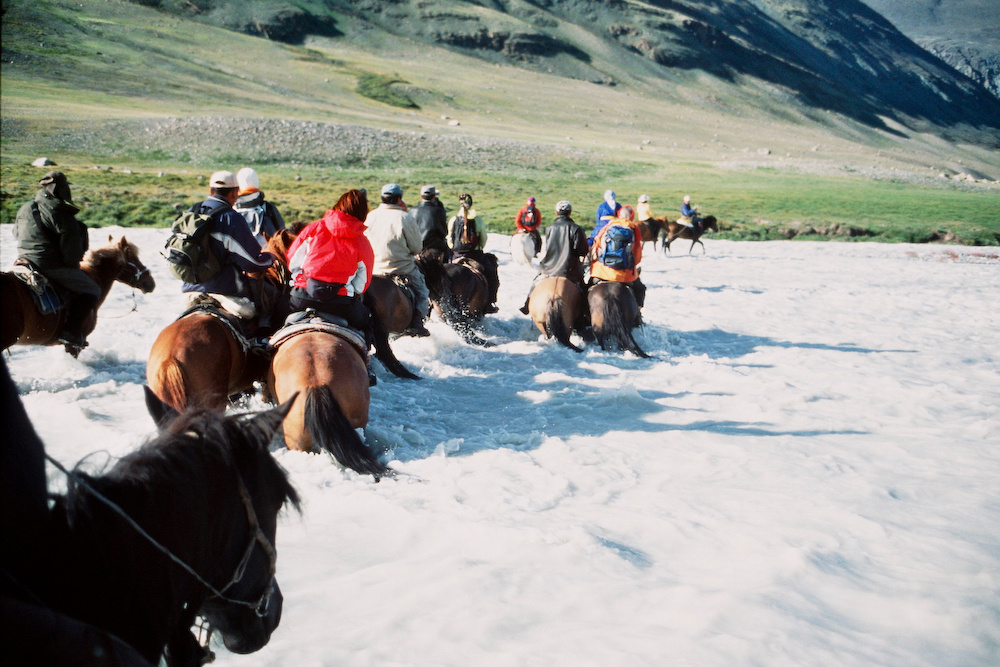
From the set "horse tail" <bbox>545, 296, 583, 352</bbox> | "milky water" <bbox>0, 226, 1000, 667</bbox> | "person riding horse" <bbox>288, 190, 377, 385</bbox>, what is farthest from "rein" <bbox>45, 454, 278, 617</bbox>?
"horse tail" <bbox>545, 296, 583, 352</bbox>

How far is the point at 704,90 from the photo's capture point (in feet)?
440

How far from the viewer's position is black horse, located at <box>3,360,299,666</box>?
1.50 meters

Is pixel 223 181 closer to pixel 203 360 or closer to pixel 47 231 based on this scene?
pixel 203 360

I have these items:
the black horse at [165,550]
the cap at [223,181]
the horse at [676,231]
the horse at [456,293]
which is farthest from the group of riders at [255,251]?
the horse at [676,231]

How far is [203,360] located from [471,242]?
5778mm

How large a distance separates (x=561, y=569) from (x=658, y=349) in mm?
6262

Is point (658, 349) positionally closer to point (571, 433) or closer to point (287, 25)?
point (571, 433)

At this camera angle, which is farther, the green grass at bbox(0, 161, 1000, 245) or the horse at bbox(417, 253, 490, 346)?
the green grass at bbox(0, 161, 1000, 245)

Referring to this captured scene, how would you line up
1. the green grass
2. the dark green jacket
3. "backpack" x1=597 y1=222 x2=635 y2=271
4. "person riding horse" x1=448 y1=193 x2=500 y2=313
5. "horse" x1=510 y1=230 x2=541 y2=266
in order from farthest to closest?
the green grass → "horse" x1=510 y1=230 x2=541 y2=266 → "person riding horse" x1=448 y1=193 x2=500 y2=313 → "backpack" x1=597 y1=222 x2=635 y2=271 → the dark green jacket

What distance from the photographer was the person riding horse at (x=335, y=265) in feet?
18.3

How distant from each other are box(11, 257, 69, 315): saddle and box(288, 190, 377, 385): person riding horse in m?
2.24

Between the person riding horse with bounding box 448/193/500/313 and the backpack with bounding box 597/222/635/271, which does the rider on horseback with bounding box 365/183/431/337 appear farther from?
the backpack with bounding box 597/222/635/271

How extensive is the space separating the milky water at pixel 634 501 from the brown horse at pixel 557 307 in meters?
0.37

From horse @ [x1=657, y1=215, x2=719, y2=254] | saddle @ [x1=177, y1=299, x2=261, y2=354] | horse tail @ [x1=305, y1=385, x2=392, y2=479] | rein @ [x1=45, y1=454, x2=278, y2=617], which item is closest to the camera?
rein @ [x1=45, y1=454, x2=278, y2=617]
